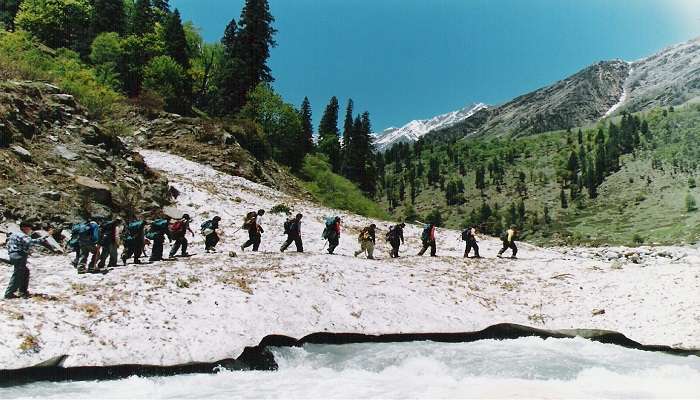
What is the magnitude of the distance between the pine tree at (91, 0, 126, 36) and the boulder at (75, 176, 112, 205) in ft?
184

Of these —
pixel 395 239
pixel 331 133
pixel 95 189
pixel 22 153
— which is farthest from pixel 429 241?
pixel 331 133

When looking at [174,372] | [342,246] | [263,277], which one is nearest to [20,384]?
[174,372]

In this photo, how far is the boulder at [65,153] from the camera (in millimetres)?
24623

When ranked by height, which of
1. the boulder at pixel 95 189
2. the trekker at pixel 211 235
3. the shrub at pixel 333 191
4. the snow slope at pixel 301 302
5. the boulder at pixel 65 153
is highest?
the shrub at pixel 333 191

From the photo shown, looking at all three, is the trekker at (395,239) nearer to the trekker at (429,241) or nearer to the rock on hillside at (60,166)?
the trekker at (429,241)

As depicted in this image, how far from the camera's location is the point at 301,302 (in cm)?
1583

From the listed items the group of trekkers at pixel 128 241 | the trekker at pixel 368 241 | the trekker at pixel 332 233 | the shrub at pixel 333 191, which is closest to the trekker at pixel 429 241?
the group of trekkers at pixel 128 241

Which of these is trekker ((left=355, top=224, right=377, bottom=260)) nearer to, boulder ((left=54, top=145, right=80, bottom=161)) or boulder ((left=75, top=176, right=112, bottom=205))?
boulder ((left=75, top=176, right=112, bottom=205))

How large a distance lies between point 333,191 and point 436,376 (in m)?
48.7

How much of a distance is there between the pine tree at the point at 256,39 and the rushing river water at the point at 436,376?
2210 inches

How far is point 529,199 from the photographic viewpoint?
182625 mm

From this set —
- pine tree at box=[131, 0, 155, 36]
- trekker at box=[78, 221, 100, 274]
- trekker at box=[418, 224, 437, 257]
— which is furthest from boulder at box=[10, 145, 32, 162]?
pine tree at box=[131, 0, 155, 36]

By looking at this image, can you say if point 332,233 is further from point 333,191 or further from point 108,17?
point 108,17

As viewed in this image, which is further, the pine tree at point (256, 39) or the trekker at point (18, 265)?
the pine tree at point (256, 39)
